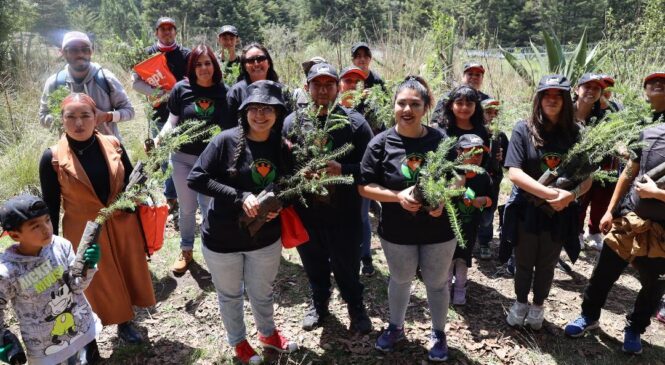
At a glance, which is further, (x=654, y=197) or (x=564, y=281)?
(x=564, y=281)

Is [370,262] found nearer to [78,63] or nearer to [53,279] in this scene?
[53,279]

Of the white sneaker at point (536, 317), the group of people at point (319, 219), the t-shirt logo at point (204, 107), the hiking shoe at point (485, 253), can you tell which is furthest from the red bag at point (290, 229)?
the hiking shoe at point (485, 253)

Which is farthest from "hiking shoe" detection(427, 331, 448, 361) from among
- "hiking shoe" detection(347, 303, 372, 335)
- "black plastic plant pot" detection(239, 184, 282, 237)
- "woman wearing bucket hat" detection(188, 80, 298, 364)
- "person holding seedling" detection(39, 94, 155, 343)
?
"person holding seedling" detection(39, 94, 155, 343)

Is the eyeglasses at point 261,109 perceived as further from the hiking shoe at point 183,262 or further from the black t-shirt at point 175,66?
the black t-shirt at point 175,66

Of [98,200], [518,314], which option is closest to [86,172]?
[98,200]

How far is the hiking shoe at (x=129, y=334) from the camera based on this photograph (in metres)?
3.45

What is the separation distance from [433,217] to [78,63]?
11.6 feet

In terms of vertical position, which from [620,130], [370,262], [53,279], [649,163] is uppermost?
[620,130]

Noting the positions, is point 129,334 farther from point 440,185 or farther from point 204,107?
point 440,185

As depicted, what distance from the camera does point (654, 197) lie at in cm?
280

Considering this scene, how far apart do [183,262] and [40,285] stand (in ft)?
6.78

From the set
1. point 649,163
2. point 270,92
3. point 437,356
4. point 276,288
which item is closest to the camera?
point 270,92

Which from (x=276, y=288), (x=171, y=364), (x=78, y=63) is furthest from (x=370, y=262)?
(x=78, y=63)

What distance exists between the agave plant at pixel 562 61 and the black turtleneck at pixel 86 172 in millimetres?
7353
